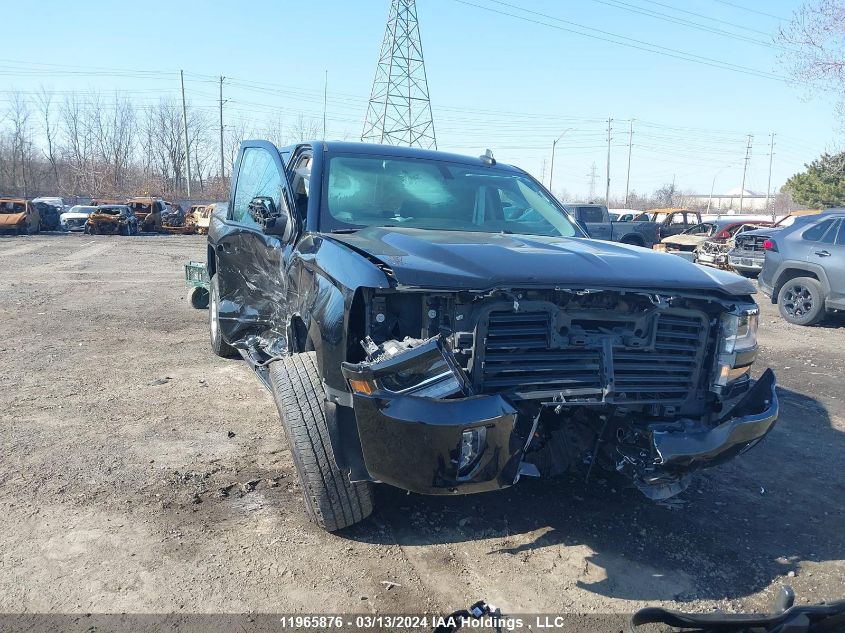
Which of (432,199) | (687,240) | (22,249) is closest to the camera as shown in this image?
(432,199)

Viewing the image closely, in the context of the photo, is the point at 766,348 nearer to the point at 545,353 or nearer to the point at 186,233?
the point at 545,353

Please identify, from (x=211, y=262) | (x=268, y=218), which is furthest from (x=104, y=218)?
(x=268, y=218)

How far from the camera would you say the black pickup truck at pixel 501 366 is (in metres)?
2.55

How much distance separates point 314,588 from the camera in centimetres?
275

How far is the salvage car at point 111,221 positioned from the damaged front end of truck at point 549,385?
30.1m

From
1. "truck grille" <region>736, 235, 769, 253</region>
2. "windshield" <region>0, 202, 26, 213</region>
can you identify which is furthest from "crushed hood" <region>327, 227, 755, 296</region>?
"windshield" <region>0, 202, 26, 213</region>

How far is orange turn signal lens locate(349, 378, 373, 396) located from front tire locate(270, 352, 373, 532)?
0.41 m

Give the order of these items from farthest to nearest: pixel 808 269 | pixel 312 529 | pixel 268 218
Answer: pixel 808 269, pixel 268 218, pixel 312 529

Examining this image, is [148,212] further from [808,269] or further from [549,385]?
[549,385]

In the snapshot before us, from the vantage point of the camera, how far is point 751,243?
1359 cm

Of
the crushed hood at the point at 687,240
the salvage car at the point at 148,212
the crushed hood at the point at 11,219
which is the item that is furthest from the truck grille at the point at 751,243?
the crushed hood at the point at 11,219

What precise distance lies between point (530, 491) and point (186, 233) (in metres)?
32.5

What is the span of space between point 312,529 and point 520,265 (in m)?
1.61

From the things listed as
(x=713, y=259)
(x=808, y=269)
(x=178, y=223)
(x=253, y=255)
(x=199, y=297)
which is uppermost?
(x=253, y=255)
